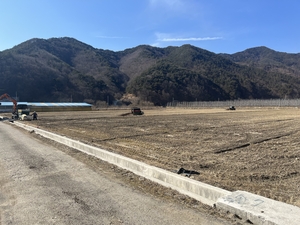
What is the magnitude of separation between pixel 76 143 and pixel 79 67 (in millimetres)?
193499

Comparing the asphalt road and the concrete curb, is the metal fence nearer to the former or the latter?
the concrete curb

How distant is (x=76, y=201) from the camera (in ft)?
18.0

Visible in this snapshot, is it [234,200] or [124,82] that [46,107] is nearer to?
[234,200]

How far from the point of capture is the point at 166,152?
10.8 meters

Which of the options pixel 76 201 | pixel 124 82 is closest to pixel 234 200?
pixel 76 201

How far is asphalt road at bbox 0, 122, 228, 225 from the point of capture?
461cm

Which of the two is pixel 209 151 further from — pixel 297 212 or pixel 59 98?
pixel 59 98

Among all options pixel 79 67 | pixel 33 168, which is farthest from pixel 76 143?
pixel 79 67

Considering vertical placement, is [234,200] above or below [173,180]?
above

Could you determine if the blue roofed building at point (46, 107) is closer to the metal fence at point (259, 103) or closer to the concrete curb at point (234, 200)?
the metal fence at point (259, 103)

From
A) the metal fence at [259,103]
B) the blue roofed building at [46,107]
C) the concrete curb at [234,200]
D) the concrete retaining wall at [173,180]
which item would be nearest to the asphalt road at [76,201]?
the concrete curb at [234,200]

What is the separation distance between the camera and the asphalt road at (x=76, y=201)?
15.1ft

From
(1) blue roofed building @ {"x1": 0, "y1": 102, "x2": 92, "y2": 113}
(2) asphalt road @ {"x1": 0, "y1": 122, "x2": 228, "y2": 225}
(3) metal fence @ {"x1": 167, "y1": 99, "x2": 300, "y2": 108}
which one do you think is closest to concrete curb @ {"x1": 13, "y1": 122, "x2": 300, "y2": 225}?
(2) asphalt road @ {"x1": 0, "y1": 122, "x2": 228, "y2": 225}

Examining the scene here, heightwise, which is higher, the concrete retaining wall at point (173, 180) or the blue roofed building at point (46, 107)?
the concrete retaining wall at point (173, 180)
